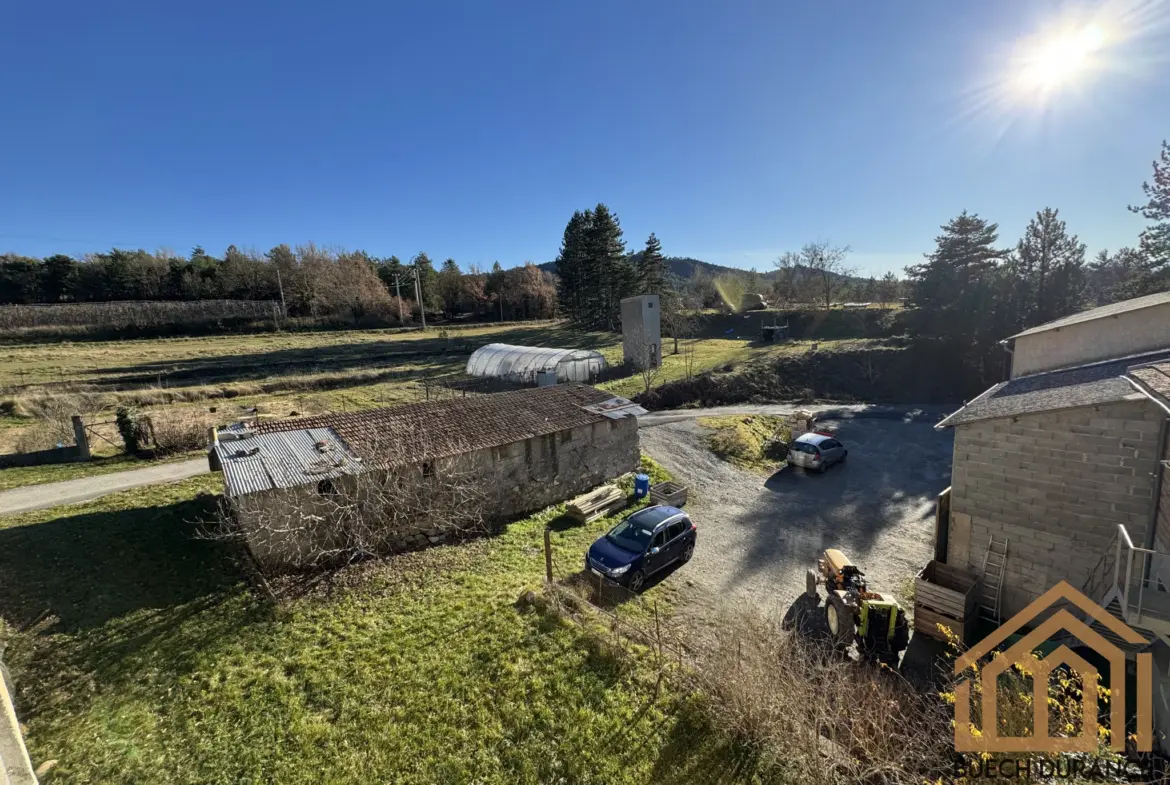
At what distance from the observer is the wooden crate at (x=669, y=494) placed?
1666 centimetres

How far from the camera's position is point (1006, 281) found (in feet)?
118

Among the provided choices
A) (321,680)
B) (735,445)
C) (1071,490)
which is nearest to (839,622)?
(1071,490)

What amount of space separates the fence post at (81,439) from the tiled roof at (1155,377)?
31.1 metres

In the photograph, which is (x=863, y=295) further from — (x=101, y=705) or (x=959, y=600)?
(x=101, y=705)

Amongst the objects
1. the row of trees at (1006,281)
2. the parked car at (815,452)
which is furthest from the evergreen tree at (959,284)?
the parked car at (815,452)

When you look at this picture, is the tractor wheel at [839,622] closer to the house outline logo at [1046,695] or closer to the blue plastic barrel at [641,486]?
the house outline logo at [1046,695]

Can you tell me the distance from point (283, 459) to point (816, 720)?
13.1 m

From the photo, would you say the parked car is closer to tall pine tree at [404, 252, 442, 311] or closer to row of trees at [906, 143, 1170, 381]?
row of trees at [906, 143, 1170, 381]

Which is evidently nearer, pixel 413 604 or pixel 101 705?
pixel 101 705

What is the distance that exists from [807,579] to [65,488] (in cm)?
2317

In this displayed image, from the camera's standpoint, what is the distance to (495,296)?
258 ft

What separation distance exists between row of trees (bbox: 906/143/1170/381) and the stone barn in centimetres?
3302

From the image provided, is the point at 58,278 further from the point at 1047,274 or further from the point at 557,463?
the point at 1047,274

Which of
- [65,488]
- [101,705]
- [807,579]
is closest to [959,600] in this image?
[807,579]
